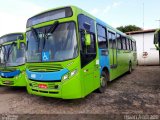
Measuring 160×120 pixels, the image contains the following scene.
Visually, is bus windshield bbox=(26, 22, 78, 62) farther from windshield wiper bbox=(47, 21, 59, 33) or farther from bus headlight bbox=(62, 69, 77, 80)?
bus headlight bbox=(62, 69, 77, 80)

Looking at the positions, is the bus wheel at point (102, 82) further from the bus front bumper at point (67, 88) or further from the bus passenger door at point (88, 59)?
the bus front bumper at point (67, 88)

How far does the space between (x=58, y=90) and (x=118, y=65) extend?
17.2 feet

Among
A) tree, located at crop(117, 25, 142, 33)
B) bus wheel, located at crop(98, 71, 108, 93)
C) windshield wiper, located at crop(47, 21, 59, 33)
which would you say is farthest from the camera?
tree, located at crop(117, 25, 142, 33)

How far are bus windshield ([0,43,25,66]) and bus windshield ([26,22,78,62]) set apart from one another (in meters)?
2.30

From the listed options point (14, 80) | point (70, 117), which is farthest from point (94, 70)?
point (14, 80)

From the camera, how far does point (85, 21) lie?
6.36m

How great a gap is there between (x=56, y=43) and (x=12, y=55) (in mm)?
3617

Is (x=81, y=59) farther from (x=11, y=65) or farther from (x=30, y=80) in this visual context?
(x=11, y=65)

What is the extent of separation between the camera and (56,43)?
577 cm

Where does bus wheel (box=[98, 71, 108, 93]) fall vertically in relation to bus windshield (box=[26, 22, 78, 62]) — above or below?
below

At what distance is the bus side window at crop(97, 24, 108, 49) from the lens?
24.6 ft

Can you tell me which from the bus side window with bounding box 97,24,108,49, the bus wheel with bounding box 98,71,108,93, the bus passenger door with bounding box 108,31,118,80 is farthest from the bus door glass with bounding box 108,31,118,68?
the bus wheel with bounding box 98,71,108,93

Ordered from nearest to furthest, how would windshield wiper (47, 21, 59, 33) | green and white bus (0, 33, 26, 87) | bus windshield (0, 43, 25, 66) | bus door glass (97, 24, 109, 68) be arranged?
1. windshield wiper (47, 21, 59, 33)
2. bus door glass (97, 24, 109, 68)
3. green and white bus (0, 33, 26, 87)
4. bus windshield (0, 43, 25, 66)

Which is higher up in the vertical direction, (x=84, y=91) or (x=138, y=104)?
(x=84, y=91)
